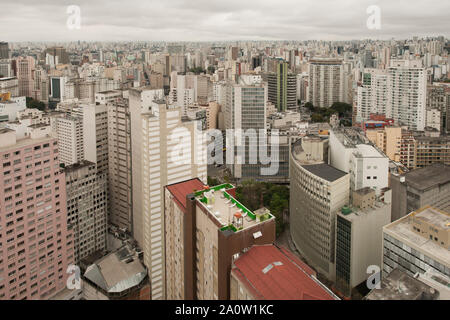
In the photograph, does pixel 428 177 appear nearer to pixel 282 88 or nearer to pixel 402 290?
pixel 402 290

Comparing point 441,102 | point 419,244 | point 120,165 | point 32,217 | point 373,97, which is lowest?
point 419,244

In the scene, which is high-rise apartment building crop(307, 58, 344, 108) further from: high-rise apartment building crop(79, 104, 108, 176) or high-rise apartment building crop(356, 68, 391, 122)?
high-rise apartment building crop(79, 104, 108, 176)

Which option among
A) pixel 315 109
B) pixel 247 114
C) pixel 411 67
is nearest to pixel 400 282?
pixel 247 114

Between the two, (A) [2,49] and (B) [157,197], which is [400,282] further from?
(A) [2,49]

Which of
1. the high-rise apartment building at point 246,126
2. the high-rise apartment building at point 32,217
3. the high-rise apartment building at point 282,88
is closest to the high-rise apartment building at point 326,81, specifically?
the high-rise apartment building at point 282,88

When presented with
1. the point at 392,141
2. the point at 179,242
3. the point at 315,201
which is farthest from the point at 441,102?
the point at 179,242

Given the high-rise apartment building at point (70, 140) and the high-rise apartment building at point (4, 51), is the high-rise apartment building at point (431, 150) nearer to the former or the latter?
the high-rise apartment building at point (70, 140)

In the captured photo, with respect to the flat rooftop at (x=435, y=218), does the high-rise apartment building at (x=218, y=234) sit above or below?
above

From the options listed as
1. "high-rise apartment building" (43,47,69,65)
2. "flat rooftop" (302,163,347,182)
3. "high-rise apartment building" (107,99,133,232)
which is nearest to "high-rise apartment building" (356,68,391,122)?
"flat rooftop" (302,163,347,182)
